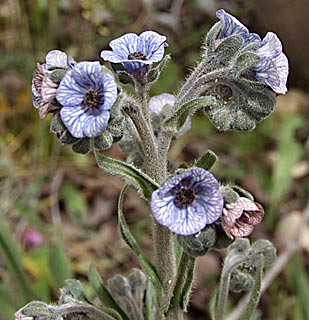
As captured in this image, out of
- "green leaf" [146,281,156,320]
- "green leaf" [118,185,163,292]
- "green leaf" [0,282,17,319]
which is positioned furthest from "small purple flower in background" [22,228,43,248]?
"green leaf" [118,185,163,292]

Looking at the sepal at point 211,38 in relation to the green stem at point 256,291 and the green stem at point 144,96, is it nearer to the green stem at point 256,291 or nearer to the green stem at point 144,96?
the green stem at point 144,96

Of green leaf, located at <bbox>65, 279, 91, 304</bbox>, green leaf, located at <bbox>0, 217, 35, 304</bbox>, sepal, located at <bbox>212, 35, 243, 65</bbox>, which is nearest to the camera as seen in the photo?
sepal, located at <bbox>212, 35, 243, 65</bbox>

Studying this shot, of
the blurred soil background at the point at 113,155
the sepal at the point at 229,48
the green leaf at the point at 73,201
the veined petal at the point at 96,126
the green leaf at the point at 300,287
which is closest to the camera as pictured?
the veined petal at the point at 96,126

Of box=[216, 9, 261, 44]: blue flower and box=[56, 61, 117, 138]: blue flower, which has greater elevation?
box=[216, 9, 261, 44]: blue flower

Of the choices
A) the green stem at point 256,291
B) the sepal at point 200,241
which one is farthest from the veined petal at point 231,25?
the green stem at point 256,291

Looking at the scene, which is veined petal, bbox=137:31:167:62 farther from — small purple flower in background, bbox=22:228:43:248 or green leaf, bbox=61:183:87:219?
green leaf, bbox=61:183:87:219

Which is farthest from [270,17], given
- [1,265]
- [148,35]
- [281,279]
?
[148,35]

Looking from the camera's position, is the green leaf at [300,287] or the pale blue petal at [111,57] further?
the green leaf at [300,287]
